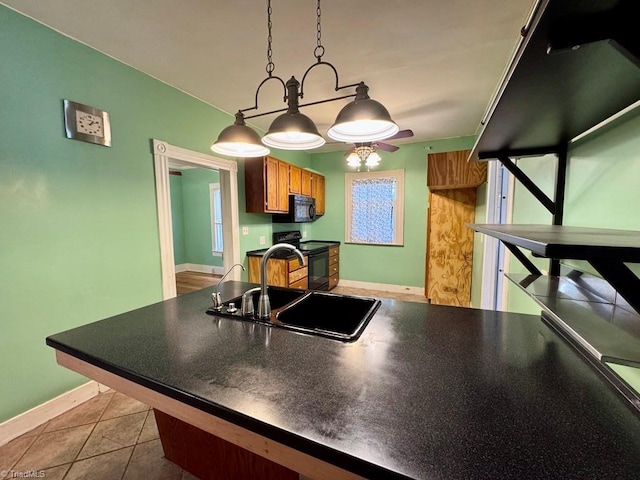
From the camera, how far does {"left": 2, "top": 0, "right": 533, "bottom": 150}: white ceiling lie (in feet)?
5.16

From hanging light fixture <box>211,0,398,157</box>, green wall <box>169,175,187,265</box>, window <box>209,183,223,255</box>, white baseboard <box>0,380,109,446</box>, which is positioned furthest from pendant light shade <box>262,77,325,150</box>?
green wall <box>169,175,187,265</box>

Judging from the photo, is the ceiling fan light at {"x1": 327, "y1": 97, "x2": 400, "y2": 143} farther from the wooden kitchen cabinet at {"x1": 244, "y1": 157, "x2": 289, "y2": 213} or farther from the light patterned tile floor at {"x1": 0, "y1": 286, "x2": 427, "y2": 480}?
the wooden kitchen cabinet at {"x1": 244, "y1": 157, "x2": 289, "y2": 213}

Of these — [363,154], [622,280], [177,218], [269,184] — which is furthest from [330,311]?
[177,218]

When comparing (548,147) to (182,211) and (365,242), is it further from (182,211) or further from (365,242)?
(182,211)

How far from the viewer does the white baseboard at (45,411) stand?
5.32 feet

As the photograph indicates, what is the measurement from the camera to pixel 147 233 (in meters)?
2.38

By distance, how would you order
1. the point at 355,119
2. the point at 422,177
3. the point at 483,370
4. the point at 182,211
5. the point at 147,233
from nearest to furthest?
1. the point at 483,370
2. the point at 355,119
3. the point at 147,233
4. the point at 422,177
5. the point at 182,211

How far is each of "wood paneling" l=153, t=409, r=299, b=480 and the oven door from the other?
2.72 metres

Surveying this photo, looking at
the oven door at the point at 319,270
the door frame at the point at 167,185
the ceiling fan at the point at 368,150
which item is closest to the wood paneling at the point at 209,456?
the door frame at the point at 167,185

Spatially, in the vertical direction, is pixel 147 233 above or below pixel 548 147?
below

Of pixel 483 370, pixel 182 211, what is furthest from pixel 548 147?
pixel 182 211

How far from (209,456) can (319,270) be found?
3.10 metres

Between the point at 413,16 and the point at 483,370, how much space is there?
199 centimetres

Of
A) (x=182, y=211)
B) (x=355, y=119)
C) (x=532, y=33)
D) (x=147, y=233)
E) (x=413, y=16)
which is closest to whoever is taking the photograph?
(x=532, y=33)
